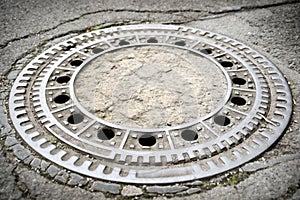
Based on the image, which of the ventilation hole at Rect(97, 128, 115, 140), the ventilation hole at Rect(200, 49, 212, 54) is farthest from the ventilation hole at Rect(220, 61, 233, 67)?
the ventilation hole at Rect(97, 128, 115, 140)

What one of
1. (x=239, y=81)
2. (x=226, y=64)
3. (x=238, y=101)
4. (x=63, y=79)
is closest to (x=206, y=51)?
(x=226, y=64)

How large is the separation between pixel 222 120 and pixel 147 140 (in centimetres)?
49

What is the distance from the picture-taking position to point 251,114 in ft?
7.06

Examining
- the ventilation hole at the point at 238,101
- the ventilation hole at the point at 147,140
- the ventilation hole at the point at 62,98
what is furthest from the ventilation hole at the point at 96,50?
the ventilation hole at the point at 238,101

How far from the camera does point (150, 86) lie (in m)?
2.38

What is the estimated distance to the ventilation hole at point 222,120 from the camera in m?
2.11

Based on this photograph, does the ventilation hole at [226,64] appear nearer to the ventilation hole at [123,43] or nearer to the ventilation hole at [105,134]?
the ventilation hole at [123,43]

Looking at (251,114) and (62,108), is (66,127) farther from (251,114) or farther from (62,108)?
(251,114)

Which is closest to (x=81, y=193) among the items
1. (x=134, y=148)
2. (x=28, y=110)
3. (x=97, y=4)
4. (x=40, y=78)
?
(x=134, y=148)

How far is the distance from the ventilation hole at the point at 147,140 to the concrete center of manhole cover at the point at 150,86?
0.08 metres

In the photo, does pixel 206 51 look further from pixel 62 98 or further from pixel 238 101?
pixel 62 98

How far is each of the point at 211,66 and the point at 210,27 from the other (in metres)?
0.66

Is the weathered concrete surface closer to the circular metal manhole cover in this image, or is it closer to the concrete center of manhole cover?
the circular metal manhole cover

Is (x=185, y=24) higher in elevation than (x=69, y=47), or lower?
higher
